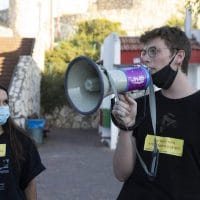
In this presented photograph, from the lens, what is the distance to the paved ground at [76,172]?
8.35m

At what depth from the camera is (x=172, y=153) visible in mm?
2699

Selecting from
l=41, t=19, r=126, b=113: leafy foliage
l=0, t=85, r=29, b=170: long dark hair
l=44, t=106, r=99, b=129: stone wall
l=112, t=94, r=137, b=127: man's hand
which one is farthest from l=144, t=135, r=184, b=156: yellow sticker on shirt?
l=44, t=106, r=99, b=129: stone wall

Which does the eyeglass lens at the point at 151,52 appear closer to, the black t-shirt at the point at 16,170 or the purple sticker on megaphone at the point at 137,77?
the purple sticker on megaphone at the point at 137,77

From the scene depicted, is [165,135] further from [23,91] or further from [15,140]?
[23,91]

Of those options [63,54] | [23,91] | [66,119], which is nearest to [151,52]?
[23,91]

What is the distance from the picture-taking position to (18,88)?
53.6 ft

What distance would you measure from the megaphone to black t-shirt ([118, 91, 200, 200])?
34cm

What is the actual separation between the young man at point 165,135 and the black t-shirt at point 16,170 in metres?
0.83

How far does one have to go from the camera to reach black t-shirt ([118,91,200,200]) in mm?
2682

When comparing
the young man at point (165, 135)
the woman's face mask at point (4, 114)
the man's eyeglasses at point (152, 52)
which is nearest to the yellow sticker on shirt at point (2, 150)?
the woman's face mask at point (4, 114)

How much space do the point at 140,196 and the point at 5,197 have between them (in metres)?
1.02

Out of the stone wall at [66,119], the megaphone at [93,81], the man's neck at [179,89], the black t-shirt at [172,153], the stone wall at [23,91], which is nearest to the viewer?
the megaphone at [93,81]

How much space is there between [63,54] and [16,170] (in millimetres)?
25455

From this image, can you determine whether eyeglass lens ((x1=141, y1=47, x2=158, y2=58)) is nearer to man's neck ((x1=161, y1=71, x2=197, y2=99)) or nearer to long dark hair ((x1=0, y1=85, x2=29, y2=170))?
man's neck ((x1=161, y1=71, x2=197, y2=99))
